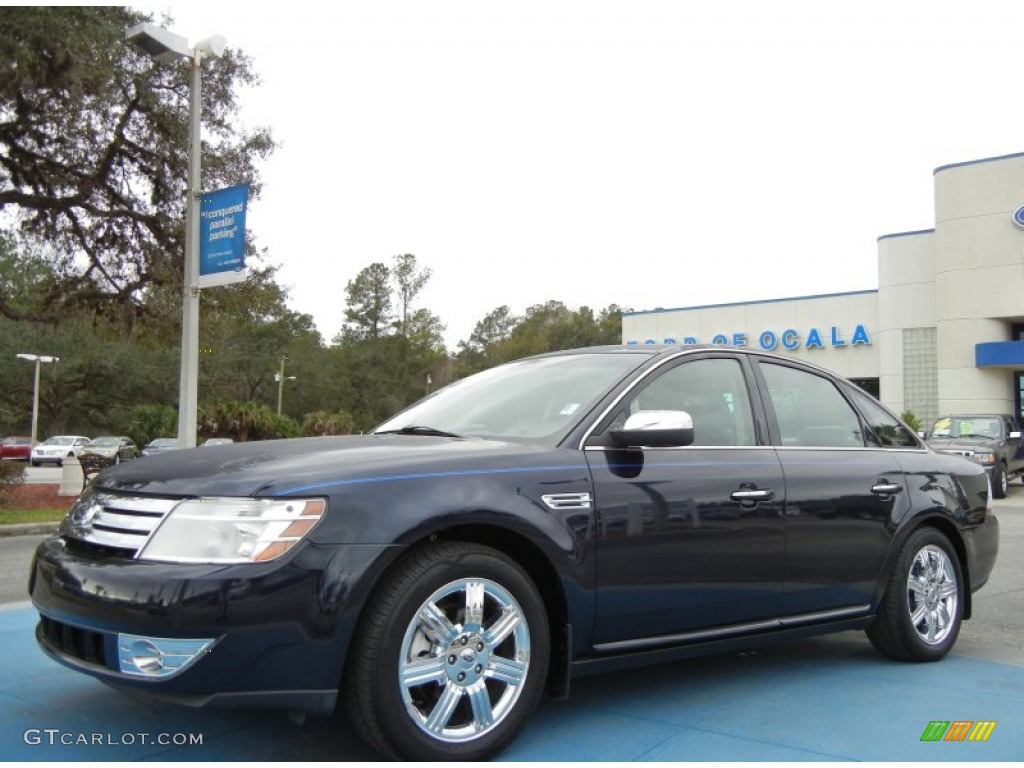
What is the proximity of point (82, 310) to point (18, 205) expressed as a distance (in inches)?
101

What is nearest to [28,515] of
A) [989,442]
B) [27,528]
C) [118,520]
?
[27,528]

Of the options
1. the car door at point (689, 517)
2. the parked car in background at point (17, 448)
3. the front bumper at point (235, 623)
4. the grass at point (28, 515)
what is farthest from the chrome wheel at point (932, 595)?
the parked car in background at point (17, 448)

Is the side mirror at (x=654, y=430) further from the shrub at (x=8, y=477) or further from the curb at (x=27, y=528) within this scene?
the shrub at (x=8, y=477)

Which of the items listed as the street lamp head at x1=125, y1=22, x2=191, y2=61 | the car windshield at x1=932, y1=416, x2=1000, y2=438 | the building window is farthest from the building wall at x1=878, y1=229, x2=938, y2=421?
the street lamp head at x1=125, y1=22, x2=191, y2=61

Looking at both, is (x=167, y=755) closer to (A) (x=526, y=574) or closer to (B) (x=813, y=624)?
(A) (x=526, y=574)

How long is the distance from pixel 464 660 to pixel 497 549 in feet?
1.40

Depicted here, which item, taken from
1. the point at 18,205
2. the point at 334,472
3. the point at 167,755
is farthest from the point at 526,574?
the point at 18,205

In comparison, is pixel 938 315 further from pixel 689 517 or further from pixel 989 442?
pixel 689 517

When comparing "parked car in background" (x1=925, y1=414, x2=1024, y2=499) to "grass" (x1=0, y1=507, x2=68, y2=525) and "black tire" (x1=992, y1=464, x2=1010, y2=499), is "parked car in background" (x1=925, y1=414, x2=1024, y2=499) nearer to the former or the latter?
"black tire" (x1=992, y1=464, x2=1010, y2=499)

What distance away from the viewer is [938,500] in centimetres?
527

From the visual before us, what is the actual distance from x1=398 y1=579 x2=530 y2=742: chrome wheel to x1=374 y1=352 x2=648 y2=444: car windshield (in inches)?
31.0

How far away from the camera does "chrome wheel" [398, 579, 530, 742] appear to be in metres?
3.30

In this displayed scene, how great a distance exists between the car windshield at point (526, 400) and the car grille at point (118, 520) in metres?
1.41

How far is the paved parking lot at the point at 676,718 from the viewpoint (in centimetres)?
360
